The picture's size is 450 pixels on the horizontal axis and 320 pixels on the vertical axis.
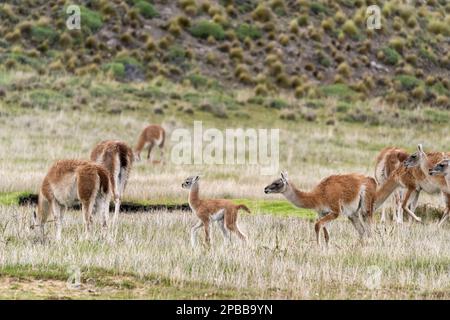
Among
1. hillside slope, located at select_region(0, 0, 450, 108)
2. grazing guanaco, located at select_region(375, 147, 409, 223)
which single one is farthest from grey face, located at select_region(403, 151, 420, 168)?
hillside slope, located at select_region(0, 0, 450, 108)

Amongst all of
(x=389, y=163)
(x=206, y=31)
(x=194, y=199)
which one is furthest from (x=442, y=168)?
(x=206, y=31)

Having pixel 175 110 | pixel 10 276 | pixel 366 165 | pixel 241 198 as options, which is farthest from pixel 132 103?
pixel 10 276

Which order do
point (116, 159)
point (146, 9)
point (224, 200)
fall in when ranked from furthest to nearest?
point (146, 9) → point (116, 159) → point (224, 200)

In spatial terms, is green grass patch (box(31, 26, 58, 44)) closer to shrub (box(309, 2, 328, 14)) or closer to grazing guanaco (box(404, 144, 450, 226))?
shrub (box(309, 2, 328, 14))

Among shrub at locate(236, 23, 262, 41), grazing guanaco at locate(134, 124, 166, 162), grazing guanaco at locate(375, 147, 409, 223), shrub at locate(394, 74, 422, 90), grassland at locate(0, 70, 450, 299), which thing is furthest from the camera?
shrub at locate(236, 23, 262, 41)

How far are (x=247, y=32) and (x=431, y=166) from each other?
A: 29968 millimetres

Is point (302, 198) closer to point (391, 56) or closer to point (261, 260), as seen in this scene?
point (261, 260)

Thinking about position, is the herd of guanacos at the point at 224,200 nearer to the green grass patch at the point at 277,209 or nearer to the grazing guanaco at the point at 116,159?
the grazing guanaco at the point at 116,159

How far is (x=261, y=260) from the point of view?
11.5 metres

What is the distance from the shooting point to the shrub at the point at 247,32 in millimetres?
45250

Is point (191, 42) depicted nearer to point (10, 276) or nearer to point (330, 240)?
point (330, 240)

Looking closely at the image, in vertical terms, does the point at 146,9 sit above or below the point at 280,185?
above

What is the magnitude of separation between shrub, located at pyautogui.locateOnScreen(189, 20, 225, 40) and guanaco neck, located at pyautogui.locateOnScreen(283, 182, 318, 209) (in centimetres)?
3088

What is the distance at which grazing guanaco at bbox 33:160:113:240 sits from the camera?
13.1 m
